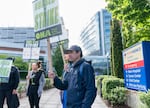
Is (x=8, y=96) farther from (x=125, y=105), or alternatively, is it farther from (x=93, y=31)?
(x=93, y=31)

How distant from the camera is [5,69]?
980 cm

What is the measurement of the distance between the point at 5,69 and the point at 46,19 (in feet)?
12.0

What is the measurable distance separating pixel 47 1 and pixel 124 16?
8.50 m

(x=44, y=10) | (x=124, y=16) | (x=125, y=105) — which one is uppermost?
(x=124, y=16)

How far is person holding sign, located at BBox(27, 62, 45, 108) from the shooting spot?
36.0 ft

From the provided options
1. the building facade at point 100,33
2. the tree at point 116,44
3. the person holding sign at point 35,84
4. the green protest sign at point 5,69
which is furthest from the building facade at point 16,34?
the green protest sign at point 5,69

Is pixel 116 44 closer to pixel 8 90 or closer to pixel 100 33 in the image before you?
pixel 8 90

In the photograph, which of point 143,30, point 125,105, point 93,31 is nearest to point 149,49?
point 125,105

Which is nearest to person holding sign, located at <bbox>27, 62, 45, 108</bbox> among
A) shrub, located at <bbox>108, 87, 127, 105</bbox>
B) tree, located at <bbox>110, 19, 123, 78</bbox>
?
shrub, located at <bbox>108, 87, 127, 105</bbox>

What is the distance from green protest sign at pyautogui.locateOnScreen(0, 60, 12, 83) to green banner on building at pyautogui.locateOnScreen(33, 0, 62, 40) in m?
3.03

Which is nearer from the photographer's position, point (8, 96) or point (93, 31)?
point (8, 96)

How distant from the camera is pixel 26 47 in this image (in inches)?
522

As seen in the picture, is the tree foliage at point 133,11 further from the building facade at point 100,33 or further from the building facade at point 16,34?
the building facade at point 16,34

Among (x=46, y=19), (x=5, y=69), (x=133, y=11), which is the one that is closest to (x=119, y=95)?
(x=133, y=11)
